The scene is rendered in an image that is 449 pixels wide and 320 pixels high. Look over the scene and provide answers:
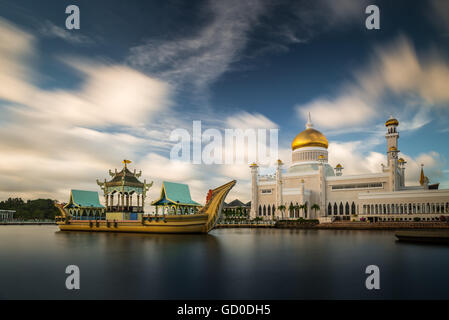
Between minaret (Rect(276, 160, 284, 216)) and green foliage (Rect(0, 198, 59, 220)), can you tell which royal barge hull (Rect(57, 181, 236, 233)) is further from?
green foliage (Rect(0, 198, 59, 220))

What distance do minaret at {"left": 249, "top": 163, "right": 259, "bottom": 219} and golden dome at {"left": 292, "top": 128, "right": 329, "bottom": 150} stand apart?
36.9 feet

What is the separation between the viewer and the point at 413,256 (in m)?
20.5

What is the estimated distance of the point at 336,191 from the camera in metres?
67.8

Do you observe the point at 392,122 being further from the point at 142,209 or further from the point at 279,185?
the point at 142,209

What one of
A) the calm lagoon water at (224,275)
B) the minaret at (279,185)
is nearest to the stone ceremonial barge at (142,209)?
the calm lagoon water at (224,275)

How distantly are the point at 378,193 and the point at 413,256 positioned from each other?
42.2 meters

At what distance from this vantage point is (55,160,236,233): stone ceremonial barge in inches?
1443

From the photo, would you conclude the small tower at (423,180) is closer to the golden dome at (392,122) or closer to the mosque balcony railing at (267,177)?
the golden dome at (392,122)

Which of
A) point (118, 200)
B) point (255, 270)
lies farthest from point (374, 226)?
point (255, 270)
